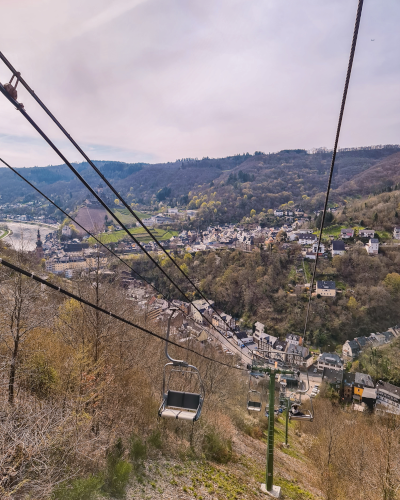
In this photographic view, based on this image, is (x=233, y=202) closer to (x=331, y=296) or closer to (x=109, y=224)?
(x=109, y=224)

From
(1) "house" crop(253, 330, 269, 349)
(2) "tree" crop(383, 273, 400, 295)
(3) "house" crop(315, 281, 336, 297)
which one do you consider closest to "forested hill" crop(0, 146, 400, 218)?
(3) "house" crop(315, 281, 336, 297)

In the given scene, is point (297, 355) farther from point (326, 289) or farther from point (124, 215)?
point (124, 215)

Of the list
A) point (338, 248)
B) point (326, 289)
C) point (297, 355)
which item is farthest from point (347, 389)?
point (338, 248)

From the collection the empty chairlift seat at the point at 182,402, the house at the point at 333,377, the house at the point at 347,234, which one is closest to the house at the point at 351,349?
the house at the point at 333,377

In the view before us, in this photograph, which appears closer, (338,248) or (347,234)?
(338,248)

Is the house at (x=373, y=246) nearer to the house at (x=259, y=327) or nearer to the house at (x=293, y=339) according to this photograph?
the house at (x=293, y=339)

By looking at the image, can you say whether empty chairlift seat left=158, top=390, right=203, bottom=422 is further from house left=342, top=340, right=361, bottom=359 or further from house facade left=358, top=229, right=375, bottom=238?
house facade left=358, top=229, right=375, bottom=238

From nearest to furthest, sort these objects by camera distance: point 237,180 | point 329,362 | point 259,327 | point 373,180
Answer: point 329,362 → point 259,327 → point 373,180 → point 237,180
